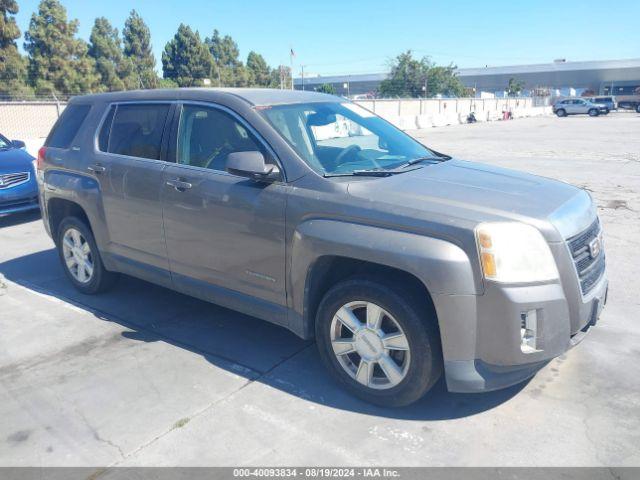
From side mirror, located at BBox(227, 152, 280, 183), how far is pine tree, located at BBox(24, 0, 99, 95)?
129 ft

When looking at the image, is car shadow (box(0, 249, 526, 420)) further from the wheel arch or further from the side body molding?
the wheel arch

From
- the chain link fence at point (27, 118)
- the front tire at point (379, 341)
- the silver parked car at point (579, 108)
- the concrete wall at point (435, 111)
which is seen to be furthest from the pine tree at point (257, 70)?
the front tire at point (379, 341)

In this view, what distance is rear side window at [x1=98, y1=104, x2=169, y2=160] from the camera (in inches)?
173

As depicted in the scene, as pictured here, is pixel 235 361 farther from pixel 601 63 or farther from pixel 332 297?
pixel 601 63

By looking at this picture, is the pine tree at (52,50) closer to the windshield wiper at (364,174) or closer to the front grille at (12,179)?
the front grille at (12,179)

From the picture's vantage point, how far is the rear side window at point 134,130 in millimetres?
4402

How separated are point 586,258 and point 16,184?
27.3 ft

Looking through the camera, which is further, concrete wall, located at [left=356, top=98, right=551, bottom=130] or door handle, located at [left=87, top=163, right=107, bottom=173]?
concrete wall, located at [left=356, top=98, right=551, bottom=130]

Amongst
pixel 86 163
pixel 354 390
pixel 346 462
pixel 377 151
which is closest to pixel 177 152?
pixel 86 163

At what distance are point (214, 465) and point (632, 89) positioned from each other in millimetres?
95071

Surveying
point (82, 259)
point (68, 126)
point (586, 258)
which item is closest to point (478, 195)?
point (586, 258)

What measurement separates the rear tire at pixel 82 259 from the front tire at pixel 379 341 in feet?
8.89

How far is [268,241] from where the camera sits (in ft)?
11.7

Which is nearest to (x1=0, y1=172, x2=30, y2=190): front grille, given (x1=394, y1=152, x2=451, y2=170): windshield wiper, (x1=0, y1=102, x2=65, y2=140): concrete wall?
(x1=394, y1=152, x2=451, y2=170): windshield wiper
